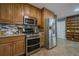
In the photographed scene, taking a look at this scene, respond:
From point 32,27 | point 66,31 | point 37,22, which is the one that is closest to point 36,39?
point 32,27

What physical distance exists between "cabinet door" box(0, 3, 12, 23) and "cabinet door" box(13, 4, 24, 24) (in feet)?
0.76

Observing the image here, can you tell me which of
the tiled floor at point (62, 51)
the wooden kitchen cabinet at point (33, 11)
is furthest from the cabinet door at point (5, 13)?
the tiled floor at point (62, 51)

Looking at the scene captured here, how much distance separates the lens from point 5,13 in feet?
11.5

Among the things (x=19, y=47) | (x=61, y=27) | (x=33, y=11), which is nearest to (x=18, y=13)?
(x=33, y=11)

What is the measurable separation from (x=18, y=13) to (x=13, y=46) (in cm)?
135

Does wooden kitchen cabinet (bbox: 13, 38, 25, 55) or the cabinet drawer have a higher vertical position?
the cabinet drawer

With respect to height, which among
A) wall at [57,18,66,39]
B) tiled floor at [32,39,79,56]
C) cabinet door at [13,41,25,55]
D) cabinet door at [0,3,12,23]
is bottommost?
tiled floor at [32,39,79,56]

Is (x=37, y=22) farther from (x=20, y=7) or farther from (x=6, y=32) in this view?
(x=6, y=32)

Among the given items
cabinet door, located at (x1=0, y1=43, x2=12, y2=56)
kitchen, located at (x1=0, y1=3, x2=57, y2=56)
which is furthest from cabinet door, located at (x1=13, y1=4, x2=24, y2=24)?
cabinet door, located at (x1=0, y1=43, x2=12, y2=56)

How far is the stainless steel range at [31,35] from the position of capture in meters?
3.99

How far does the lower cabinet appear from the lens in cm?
300

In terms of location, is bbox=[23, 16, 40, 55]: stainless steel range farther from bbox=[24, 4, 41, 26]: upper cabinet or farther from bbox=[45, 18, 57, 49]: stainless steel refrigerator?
bbox=[45, 18, 57, 49]: stainless steel refrigerator

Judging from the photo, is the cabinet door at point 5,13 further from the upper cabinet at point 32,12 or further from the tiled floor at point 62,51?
the tiled floor at point 62,51

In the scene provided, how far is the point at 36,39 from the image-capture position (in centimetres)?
448
